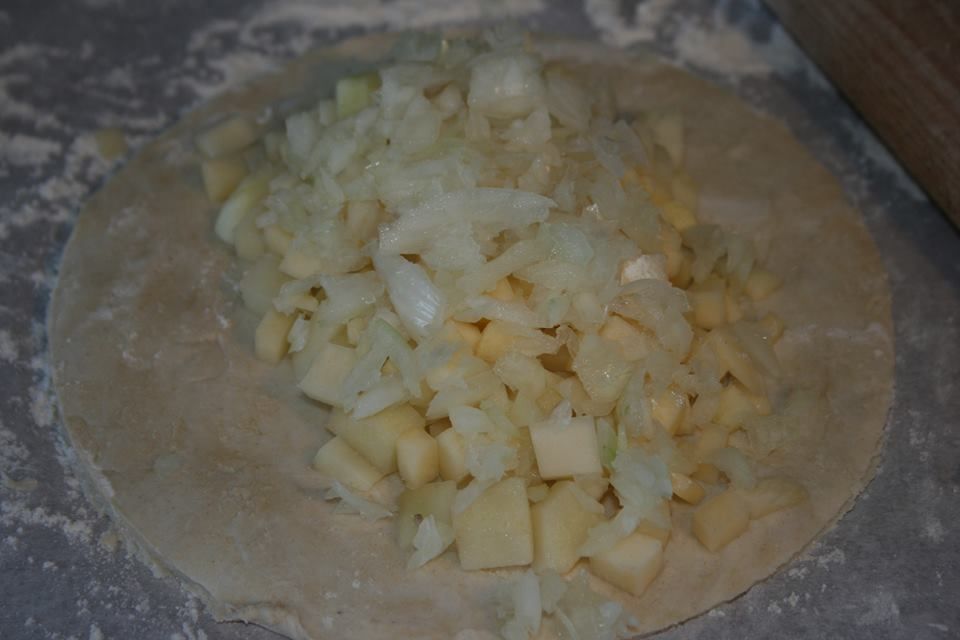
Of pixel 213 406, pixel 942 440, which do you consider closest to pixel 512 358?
pixel 213 406

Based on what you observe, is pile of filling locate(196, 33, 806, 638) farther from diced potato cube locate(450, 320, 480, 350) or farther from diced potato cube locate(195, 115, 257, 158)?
diced potato cube locate(195, 115, 257, 158)

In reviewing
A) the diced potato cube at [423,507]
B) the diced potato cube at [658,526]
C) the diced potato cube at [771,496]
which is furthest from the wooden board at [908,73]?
the diced potato cube at [423,507]

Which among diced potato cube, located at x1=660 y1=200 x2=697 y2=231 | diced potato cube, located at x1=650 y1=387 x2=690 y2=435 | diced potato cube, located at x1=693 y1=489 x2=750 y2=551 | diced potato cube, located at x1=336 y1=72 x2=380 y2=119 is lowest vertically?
diced potato cube, located at x1=693 y1=489 x2=750 y2=551

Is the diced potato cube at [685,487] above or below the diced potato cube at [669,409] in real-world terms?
below

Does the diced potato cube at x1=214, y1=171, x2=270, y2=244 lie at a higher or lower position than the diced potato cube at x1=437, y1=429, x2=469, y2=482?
higher

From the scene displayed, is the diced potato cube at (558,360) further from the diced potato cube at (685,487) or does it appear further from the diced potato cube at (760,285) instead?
the diced potato cube at (760,285)

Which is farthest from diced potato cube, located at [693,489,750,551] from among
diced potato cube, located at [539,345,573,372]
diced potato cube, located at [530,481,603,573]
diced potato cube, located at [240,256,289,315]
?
diced potato cube, located at [240,256,289,315]

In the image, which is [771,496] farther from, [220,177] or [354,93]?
[220,177]
